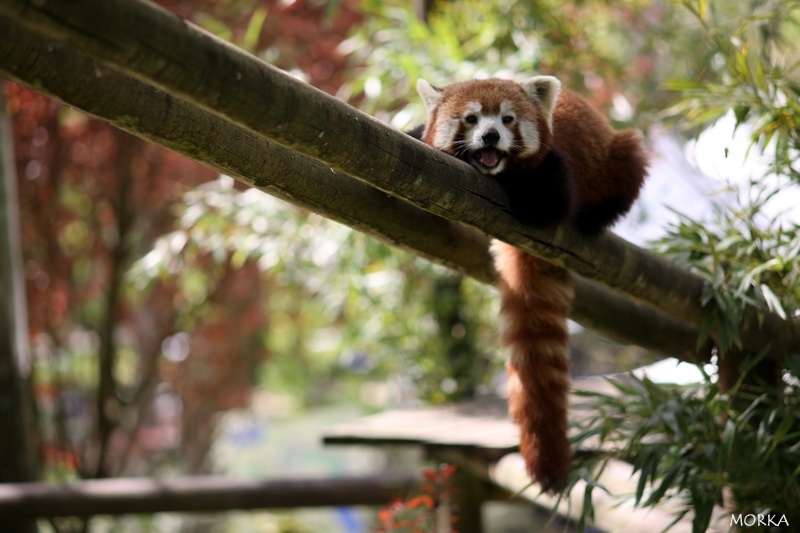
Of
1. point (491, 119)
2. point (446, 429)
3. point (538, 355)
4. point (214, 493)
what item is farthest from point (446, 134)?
point (214, 493)

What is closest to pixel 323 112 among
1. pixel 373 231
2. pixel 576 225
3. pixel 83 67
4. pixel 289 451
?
pixel 83 67

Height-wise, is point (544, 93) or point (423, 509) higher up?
point (544, 93)

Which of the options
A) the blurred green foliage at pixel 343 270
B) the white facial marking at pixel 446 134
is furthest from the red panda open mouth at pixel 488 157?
the blurred green foliage at pixel 343 270

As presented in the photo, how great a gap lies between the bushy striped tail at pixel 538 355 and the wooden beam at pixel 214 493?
1.73 metres

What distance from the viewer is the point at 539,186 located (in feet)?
5.95

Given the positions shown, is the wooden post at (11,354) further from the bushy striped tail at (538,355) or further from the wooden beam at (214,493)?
the bushy striped tail at (538,355)

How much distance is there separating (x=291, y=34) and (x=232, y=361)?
Answer: 2.58 m

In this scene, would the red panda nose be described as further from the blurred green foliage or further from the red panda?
the blurred green foliage

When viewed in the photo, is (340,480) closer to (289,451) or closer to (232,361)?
(232,361)

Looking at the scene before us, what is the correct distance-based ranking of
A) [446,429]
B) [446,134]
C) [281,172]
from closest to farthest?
[281,172], [446,134], [446,429]

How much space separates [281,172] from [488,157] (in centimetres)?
59

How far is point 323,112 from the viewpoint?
4.35 ft

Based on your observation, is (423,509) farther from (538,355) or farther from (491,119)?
(491,119)

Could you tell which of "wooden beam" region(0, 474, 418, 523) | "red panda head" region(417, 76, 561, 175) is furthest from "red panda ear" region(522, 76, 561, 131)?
"wooden beam" region(0, 474, 418, 523)
